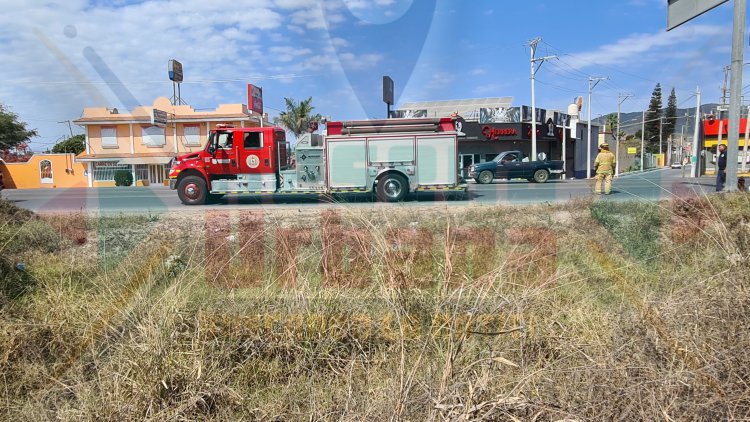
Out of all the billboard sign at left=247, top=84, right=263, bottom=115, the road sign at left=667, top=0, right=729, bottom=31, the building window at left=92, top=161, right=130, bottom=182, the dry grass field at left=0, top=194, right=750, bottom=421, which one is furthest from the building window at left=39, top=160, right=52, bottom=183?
the road sign at left=667, top=0, right=729, bottom=31

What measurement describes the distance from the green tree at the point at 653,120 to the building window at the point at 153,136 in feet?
224

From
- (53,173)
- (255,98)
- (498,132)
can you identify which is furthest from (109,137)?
(498,132)

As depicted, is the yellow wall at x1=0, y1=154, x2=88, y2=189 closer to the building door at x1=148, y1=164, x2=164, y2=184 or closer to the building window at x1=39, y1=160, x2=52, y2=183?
the building window at x1=39, y1=160, x2=52, y2=183

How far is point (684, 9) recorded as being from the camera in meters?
7.37

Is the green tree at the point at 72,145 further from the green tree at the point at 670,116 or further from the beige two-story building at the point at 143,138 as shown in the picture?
the green tree at the point at 670,116

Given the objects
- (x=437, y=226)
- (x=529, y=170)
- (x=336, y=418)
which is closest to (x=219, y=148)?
(x=437, y=226)

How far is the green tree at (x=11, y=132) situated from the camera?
149ft

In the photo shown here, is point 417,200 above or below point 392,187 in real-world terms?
below

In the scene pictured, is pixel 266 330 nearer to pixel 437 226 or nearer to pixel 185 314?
pixel 185 314

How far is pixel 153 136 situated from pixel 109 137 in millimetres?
3998

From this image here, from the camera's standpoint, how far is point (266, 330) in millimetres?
3783

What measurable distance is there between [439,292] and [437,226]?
4.18 metres

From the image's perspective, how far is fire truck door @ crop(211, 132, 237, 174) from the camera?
56.3ft

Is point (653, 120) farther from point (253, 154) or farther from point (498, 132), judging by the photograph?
point (253, 154)
